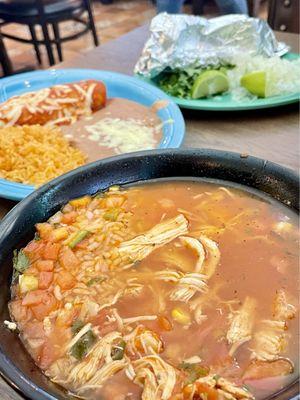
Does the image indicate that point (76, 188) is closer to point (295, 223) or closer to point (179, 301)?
point (179, 301)

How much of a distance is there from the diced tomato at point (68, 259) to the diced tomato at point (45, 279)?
34 mm

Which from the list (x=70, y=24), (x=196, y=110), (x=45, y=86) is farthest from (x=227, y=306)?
(x=70, y=24)

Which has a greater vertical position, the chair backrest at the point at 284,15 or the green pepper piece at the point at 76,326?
the green pepper piece at the point at 76,326

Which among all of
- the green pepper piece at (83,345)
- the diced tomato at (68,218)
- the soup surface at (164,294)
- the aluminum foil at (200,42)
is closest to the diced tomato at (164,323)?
the soup surface at (164,294)

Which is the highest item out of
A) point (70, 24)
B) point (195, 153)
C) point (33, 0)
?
point (195, 153)

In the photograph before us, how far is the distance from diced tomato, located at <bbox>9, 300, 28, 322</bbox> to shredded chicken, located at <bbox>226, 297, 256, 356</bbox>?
0.36 meters

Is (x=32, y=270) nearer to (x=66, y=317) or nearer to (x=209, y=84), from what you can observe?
(x=66, y=317)

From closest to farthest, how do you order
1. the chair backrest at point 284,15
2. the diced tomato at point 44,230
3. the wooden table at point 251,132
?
the diced tomato at point 44,230 → the wooden table at point 251,132 → the chair backrest at point 284,15

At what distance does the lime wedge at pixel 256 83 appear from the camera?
1.79 metres

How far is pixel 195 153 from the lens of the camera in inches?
45.2

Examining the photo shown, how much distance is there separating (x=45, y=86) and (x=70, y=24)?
3.89 m

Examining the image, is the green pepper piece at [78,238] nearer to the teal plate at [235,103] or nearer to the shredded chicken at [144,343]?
the shredded chicken at [144,343]

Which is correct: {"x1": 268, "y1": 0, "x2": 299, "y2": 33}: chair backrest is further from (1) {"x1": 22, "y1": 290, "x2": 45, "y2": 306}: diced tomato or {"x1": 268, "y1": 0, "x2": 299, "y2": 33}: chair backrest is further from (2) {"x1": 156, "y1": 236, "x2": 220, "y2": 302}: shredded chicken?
(1) {"x1": 22, "y1": 290, "x2": 45, "y2": 306}: diced tomato

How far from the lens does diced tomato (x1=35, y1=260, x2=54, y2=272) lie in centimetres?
98
